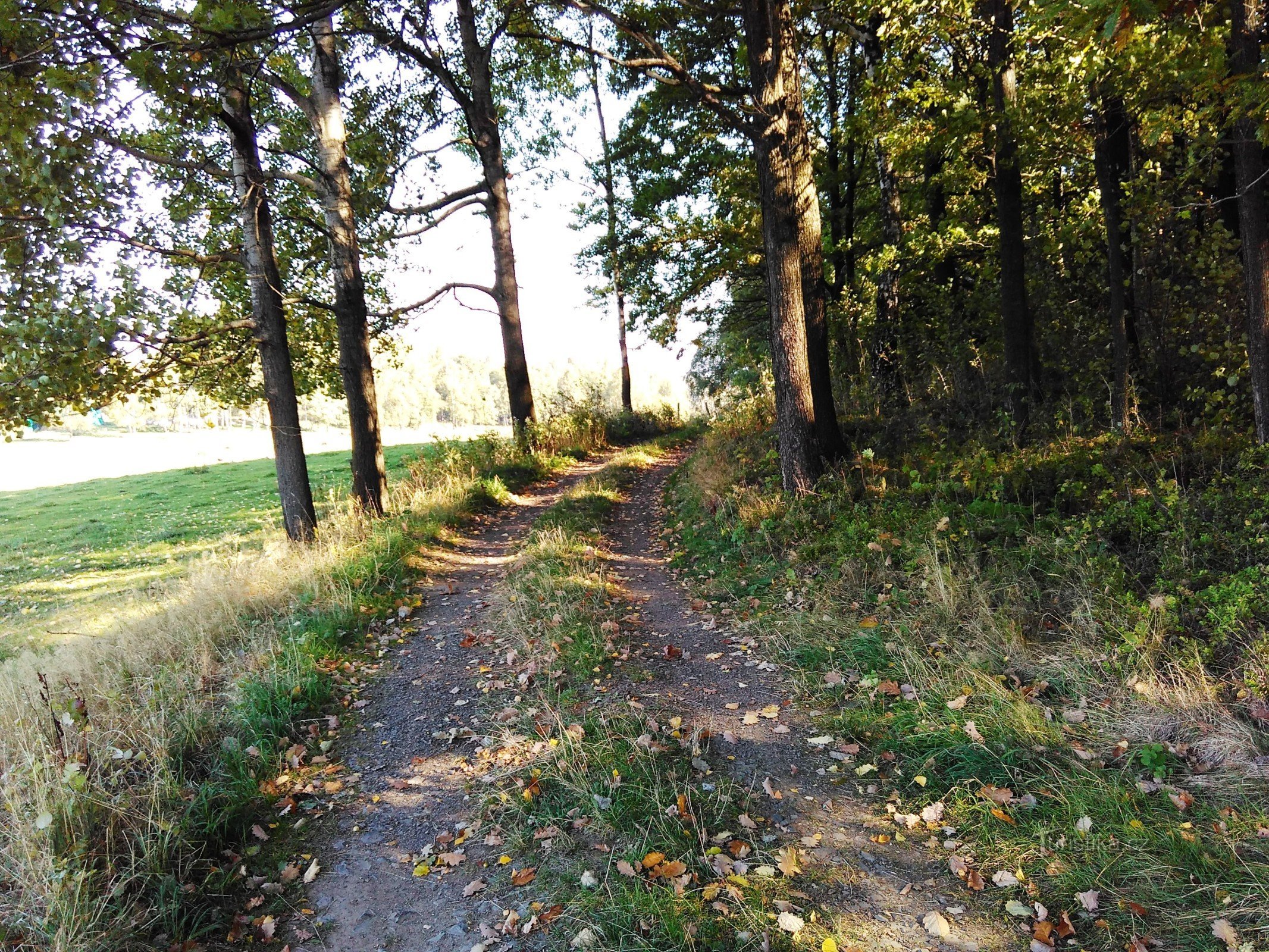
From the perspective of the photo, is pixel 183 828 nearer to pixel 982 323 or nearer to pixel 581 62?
pixel 982 323

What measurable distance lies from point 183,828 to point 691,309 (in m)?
14.7

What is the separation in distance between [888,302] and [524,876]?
11.3 metres

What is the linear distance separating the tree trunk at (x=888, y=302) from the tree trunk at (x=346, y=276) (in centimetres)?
893

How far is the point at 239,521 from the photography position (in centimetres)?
1706

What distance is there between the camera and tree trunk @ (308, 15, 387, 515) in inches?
384

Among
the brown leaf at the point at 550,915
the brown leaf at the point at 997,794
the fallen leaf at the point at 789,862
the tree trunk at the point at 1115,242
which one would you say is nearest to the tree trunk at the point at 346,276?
the brown leaf at the point at 550,915

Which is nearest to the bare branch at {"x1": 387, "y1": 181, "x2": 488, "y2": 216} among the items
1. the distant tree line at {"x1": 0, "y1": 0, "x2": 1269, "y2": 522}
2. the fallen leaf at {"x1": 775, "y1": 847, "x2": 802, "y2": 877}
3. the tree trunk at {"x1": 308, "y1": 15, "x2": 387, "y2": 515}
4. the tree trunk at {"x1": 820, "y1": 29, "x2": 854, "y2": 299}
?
the distant tree line at {"x1": 0, "y1": 0, "x2": 1269, "y2": 522}

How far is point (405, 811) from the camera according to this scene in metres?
4.02

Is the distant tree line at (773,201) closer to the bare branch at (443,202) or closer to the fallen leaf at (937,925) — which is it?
the bare branch at (443,202)

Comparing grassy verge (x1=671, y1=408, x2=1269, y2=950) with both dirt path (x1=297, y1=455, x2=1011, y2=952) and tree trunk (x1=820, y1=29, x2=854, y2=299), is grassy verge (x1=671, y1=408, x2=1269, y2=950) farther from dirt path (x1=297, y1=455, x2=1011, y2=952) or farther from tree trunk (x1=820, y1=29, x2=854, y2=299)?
tree trunk (x1=820, y1=29, x2=854, y2=299)

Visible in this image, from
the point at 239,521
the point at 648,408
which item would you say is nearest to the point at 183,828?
the point at 239,521

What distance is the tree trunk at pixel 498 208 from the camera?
45.6 feet

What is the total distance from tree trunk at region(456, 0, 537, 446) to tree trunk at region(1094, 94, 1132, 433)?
11.6m

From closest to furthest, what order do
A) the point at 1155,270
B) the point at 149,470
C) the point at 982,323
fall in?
the point at 1155,270, the point at 982,323, the point at 149,470
